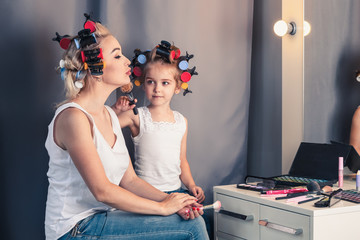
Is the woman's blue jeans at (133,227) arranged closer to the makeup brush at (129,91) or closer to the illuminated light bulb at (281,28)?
the makeup brush at (129,91)

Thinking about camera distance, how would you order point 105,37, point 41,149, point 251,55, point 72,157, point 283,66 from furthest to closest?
1. point 251,55
2. point 283,66
3. point 41,149
4. point 105,37
5. point 72,157

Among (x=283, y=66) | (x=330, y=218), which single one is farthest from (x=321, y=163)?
(x=283, y=66)

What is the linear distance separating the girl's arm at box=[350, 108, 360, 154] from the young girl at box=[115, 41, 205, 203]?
679mm

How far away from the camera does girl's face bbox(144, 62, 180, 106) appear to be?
158 cm

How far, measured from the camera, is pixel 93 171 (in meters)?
1.13

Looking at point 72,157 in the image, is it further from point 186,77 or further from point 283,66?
point 283,66

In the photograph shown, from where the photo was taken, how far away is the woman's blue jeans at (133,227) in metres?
1.13

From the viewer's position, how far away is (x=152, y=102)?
1.61 meters

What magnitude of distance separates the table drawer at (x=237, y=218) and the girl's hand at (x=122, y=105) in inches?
18.8

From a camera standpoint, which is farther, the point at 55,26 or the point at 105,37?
the point at 55,26

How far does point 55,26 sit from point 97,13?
181mm

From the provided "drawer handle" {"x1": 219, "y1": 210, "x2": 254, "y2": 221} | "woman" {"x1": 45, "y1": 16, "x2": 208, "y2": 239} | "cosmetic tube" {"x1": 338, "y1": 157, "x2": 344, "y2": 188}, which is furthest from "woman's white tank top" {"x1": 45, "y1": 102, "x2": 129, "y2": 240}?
"cosmetic tube" {"x1": 338, "y1": 157, "x2": 344, "y2": 188}

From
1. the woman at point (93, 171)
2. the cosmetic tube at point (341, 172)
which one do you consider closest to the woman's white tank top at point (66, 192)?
the woman at point (93, 171)

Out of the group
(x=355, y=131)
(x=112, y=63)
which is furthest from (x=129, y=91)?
(x=355, y=131)
